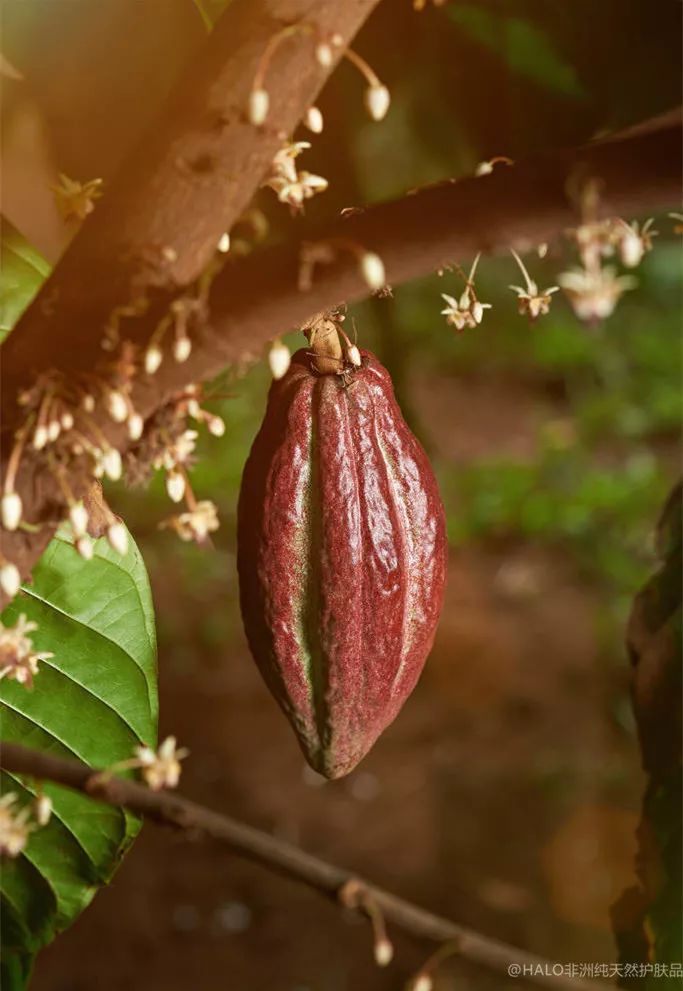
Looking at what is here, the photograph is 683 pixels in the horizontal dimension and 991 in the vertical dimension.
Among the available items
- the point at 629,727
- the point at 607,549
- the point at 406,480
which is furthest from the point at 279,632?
the point at 607,549

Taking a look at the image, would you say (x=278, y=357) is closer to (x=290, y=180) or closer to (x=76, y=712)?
(x=290, y=180)

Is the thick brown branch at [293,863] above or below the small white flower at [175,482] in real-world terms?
below

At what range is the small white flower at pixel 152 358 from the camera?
19.9 inches

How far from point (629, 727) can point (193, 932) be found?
57.0 inches

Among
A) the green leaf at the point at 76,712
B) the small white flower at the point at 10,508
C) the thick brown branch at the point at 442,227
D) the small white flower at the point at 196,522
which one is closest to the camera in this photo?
the thick brown branch at the point at 442,227

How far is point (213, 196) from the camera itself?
52 cm

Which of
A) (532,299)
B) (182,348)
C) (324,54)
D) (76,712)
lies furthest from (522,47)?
(76,712)

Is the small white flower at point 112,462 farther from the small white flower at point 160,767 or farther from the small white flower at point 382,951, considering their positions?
the small white flower at point 382,951

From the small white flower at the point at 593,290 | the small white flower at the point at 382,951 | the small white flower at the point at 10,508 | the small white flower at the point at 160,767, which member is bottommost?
the small white flower at the point at 382,951

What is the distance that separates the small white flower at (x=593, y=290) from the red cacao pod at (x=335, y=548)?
0.21m

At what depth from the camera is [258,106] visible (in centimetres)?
49

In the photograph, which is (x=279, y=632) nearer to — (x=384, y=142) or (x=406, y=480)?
(x=406, y=480)

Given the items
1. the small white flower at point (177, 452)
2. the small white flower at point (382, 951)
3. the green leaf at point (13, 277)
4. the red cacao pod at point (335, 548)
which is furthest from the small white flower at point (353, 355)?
the small white flower at point (382, 951)

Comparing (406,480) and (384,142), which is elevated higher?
(384,142)
